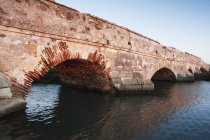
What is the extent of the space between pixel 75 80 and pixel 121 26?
13.2 ft

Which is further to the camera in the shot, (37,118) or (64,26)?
(64,26)

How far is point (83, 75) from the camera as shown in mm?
10992

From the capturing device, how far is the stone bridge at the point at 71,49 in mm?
6191

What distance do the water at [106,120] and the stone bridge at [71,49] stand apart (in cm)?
119

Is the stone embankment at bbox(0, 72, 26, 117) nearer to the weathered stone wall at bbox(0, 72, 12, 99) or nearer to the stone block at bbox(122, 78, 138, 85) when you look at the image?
the weathered stone wall at bbox(0, 72, 12, 99)

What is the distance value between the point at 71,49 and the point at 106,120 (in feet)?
10.4

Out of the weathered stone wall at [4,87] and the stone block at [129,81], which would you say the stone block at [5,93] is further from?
the stone block at [129,81]

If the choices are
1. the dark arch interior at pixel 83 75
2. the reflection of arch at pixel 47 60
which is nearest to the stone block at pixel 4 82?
the reflection of arch at pixel 47 60

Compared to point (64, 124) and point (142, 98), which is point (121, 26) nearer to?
point (142, 98)

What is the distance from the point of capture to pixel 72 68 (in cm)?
1086

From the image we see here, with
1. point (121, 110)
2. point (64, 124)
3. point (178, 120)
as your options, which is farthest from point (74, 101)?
point (178, 120)

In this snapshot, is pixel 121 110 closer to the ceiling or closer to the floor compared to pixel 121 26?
closer to the floor

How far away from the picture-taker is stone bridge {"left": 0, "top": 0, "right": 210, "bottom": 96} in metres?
6.19

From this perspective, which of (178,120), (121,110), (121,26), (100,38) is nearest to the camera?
(178,120)
